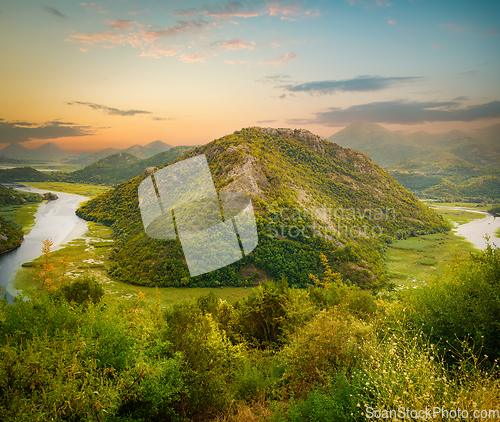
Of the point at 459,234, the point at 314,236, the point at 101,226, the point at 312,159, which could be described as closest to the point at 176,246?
the point at 314,236

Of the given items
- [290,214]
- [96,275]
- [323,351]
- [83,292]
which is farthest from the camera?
[290,214]

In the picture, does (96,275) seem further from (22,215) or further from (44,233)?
(22,215)

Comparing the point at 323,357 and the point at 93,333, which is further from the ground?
the point at 93,333

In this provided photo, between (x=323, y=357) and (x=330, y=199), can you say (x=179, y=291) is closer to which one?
(x=323, y=357)

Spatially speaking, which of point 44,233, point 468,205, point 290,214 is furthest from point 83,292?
point 468,205

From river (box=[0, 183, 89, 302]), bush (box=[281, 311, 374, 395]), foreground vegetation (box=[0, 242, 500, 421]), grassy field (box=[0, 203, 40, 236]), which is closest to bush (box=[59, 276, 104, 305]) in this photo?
foreground vegetation (box=[0, 242, 500, 421])

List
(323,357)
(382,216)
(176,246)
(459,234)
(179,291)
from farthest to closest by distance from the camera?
(459,234) → (382,216) → (176,246) → (179,291) → (323,357)
